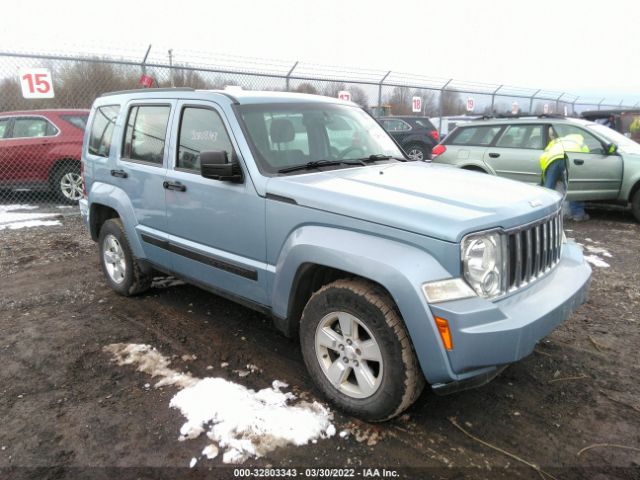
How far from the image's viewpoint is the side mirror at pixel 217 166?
3.12m

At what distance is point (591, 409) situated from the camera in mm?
2920

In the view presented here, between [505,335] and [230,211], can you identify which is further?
[230,211]

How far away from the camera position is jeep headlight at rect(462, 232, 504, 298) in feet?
7.89

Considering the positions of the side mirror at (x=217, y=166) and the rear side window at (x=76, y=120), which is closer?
the side mirror at (x=217, y=166)

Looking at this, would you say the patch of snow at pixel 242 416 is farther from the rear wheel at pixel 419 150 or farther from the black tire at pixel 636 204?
the rear wheel at pixel 419 150

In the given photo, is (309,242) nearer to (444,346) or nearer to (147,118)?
(444,346)

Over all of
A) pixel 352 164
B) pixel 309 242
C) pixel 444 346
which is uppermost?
pixel 352 164

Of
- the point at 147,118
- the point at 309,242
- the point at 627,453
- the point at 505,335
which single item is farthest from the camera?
the point at 147,118

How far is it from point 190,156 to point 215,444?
2.09 m

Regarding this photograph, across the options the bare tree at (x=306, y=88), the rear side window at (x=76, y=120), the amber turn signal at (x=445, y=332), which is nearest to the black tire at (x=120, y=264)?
the amber turn signal at (x=445, y=332)

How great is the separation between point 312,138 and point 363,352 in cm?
172

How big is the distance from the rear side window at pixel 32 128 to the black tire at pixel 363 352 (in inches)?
322

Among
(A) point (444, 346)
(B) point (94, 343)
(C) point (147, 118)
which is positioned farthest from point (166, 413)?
(C) point (147, 118)

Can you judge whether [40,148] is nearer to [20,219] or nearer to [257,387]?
[20,219]
